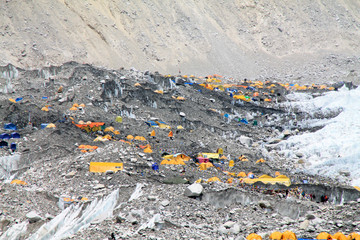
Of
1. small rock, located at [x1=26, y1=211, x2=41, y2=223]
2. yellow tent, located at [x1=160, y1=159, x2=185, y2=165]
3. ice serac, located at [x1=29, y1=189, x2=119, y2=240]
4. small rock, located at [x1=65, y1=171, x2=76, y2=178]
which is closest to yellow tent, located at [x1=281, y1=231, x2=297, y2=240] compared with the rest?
ice serac, located at [x1=29, y1=189, x2=119, y2=240]

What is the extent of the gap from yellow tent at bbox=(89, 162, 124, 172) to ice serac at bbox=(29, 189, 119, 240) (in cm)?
240

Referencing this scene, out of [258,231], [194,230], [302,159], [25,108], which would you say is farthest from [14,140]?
[302,159]

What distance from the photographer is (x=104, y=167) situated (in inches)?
559

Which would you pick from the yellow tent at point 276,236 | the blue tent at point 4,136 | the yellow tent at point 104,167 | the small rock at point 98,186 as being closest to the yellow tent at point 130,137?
the blue tent at point 4,136

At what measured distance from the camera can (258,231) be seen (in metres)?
9.57

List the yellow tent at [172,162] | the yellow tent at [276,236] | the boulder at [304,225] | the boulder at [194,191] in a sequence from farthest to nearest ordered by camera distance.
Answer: the yellow tent at [172,162] → the boulder at [194,191] → the boulder at [304,225] → the yellow tent at [276,236]

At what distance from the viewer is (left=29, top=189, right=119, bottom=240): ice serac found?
33.2ft

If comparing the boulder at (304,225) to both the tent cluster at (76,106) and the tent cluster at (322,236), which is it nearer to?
the tent cluster at (322,236)

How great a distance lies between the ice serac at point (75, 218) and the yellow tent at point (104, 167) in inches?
94.5

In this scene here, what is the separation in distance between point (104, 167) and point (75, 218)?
344cm

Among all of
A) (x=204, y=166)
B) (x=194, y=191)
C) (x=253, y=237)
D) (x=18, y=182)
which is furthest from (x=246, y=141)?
(x=253, y=237)

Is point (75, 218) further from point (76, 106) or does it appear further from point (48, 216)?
point (76, 106)

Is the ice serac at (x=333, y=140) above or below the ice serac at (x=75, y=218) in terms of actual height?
above

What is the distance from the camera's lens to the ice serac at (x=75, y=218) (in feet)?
33.2
